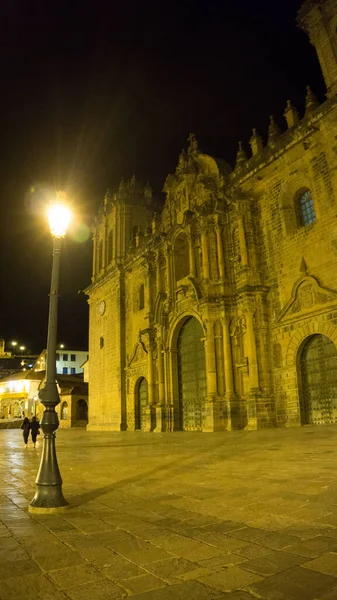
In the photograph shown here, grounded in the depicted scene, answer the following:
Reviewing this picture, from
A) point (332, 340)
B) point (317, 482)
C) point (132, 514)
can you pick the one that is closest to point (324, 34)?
point (332, 340)

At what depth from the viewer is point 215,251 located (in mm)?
20531

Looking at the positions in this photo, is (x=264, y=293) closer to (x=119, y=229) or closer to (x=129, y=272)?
(x=129, y=272)

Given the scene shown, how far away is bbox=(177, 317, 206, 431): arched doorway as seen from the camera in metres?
20.8

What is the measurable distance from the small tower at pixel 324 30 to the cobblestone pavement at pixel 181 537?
15.3 metres

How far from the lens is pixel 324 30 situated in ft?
55.0

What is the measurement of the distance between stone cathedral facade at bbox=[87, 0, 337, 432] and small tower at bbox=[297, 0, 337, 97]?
4 cm

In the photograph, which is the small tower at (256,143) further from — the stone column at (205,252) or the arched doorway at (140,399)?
the arched doorway at (140,399)

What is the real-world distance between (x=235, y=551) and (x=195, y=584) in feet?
2.30

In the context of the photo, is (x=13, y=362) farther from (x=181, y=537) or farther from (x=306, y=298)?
(x=181, y=537)

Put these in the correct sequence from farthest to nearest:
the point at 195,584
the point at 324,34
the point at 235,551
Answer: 1. the point at 324,34
2. the point at 235,551
3. the point at 195,584

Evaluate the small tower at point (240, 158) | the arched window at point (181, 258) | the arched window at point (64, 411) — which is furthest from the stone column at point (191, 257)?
the arched window at point (64, 411)

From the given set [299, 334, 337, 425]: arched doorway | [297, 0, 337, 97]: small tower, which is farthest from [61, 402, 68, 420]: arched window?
[297, 0, 337, 97]: small tower

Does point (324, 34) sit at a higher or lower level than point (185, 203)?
higher

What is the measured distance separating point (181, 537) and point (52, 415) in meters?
2.60
